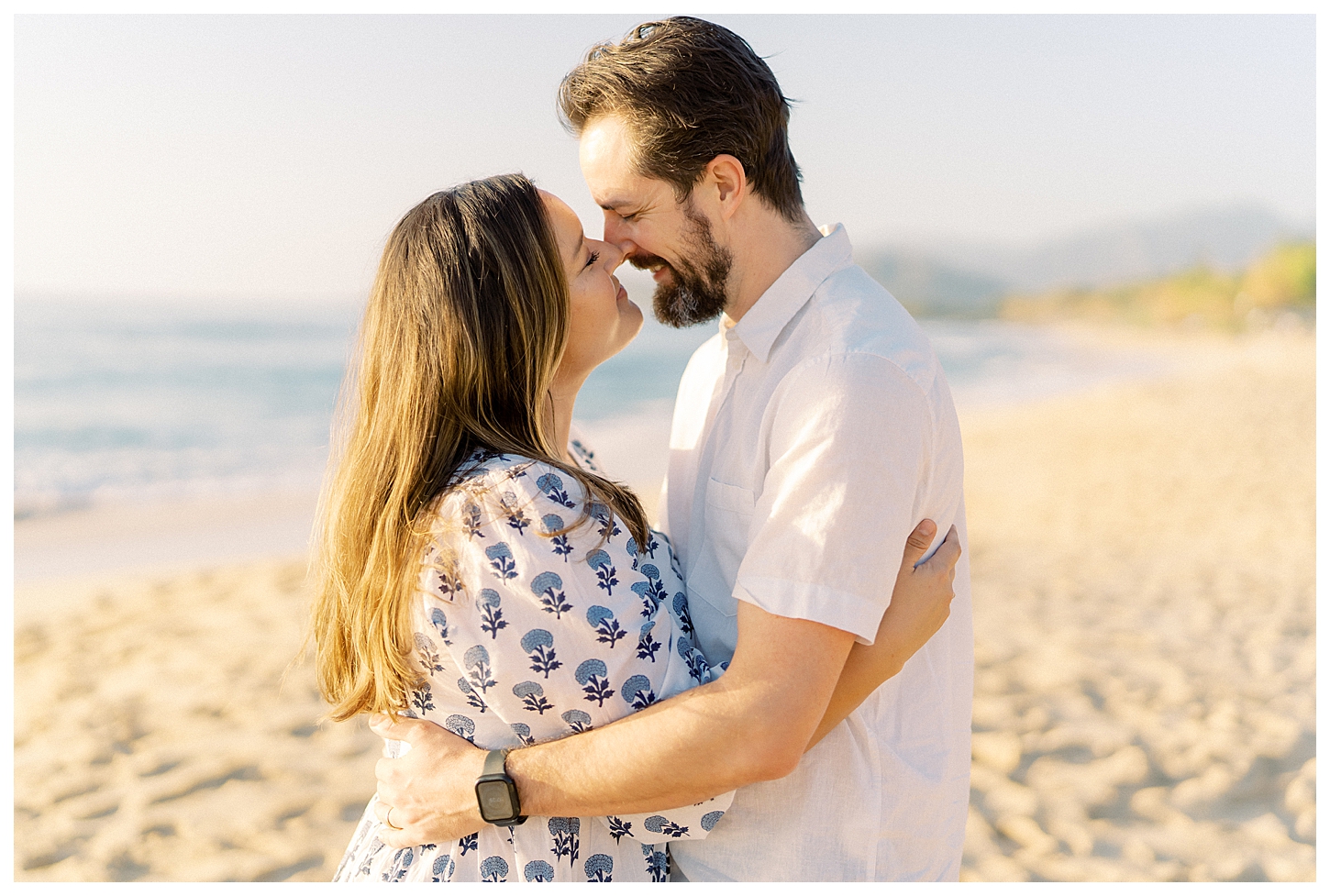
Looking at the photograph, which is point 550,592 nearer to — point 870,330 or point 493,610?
point 493,610

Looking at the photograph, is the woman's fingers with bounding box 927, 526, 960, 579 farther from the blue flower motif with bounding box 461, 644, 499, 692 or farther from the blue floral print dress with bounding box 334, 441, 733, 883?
the blue flower motif with bounding box 461, 644, 499, 692

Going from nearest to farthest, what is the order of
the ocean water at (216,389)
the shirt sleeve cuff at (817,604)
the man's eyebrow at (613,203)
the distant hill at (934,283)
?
1. the shirt sleeve cuff at (817,604)
2. the man's eyebrow at (613,203)
3. the ocean water at (216,389)
4. the distant hill at (934,283)

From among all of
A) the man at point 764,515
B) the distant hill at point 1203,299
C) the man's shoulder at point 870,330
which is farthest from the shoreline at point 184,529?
the distant hill at point 1203,299

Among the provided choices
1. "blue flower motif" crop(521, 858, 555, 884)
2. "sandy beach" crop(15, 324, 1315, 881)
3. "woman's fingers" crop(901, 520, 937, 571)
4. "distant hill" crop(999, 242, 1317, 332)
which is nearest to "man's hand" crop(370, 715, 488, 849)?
"blue flower motif" crop(521, 858, 555, 884)

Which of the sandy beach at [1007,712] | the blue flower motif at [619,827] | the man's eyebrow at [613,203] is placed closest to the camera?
the blue flower motif at [619,827]

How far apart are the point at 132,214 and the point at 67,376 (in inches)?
503

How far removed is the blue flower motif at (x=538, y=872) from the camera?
5.33ft

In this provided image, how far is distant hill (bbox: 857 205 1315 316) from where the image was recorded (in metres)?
51.9

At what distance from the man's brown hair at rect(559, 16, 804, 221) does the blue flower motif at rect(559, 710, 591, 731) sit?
1.15m

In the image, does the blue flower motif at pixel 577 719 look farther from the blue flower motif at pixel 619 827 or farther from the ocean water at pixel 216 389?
the ocean water at pixel 216 389

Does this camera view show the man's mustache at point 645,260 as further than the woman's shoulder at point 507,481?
Yes

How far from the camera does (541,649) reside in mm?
Answer: 1553

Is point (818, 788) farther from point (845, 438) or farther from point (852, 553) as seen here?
point (845, 438)

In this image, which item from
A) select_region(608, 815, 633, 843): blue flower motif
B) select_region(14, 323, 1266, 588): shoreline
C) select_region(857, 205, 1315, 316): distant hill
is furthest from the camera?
select_region(857, 205, 1315, 316): distant hill
